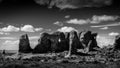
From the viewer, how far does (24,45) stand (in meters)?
83.6

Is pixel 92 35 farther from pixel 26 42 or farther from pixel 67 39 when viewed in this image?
pixel 26 42

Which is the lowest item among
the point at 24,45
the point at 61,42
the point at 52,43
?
the point at 24,45

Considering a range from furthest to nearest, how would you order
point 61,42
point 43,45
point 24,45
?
point 61,42 < point 43,45 < point 24,45

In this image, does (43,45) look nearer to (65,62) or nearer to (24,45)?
(24,45)

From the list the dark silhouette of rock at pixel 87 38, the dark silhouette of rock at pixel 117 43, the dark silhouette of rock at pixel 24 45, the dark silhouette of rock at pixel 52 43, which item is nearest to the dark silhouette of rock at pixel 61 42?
the dark silhouette of rock at pixel 52 43

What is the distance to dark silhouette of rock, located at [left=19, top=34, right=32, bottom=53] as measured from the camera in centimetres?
8286

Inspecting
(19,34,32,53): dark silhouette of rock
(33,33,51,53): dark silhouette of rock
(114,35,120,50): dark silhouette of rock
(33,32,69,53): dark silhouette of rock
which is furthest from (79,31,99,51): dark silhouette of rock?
(19,34,32,53): dark silhouette of rock

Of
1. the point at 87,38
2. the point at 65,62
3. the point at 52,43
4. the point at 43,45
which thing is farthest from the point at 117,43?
the point at 65,62

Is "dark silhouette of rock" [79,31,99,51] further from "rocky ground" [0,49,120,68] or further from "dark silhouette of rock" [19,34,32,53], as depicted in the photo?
"dark silhouette of rock" [19,34,32,53]

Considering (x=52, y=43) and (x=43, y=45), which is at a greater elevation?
(x=52, y=43)

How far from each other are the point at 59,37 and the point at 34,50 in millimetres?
15382

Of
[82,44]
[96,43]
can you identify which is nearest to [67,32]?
[82,44]

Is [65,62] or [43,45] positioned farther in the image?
[43,45]

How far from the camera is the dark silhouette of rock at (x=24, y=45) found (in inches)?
3262
